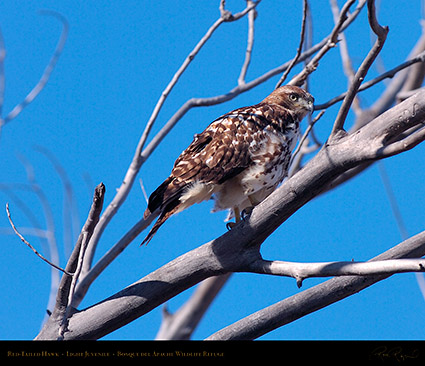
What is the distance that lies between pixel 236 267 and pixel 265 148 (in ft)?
3.83

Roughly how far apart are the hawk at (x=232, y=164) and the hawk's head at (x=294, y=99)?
1.32 feet

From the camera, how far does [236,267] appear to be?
318 centimetres

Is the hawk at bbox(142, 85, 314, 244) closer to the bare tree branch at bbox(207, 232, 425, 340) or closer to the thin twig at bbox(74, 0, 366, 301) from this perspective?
the thin twig at bbox(74, 0, 366, 301)

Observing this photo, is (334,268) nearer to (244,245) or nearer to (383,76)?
(244,245)

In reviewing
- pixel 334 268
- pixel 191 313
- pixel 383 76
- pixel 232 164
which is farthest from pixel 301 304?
pixel 191 313

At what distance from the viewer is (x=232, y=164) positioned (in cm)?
397

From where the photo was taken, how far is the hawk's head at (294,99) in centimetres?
484

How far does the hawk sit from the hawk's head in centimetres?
40
